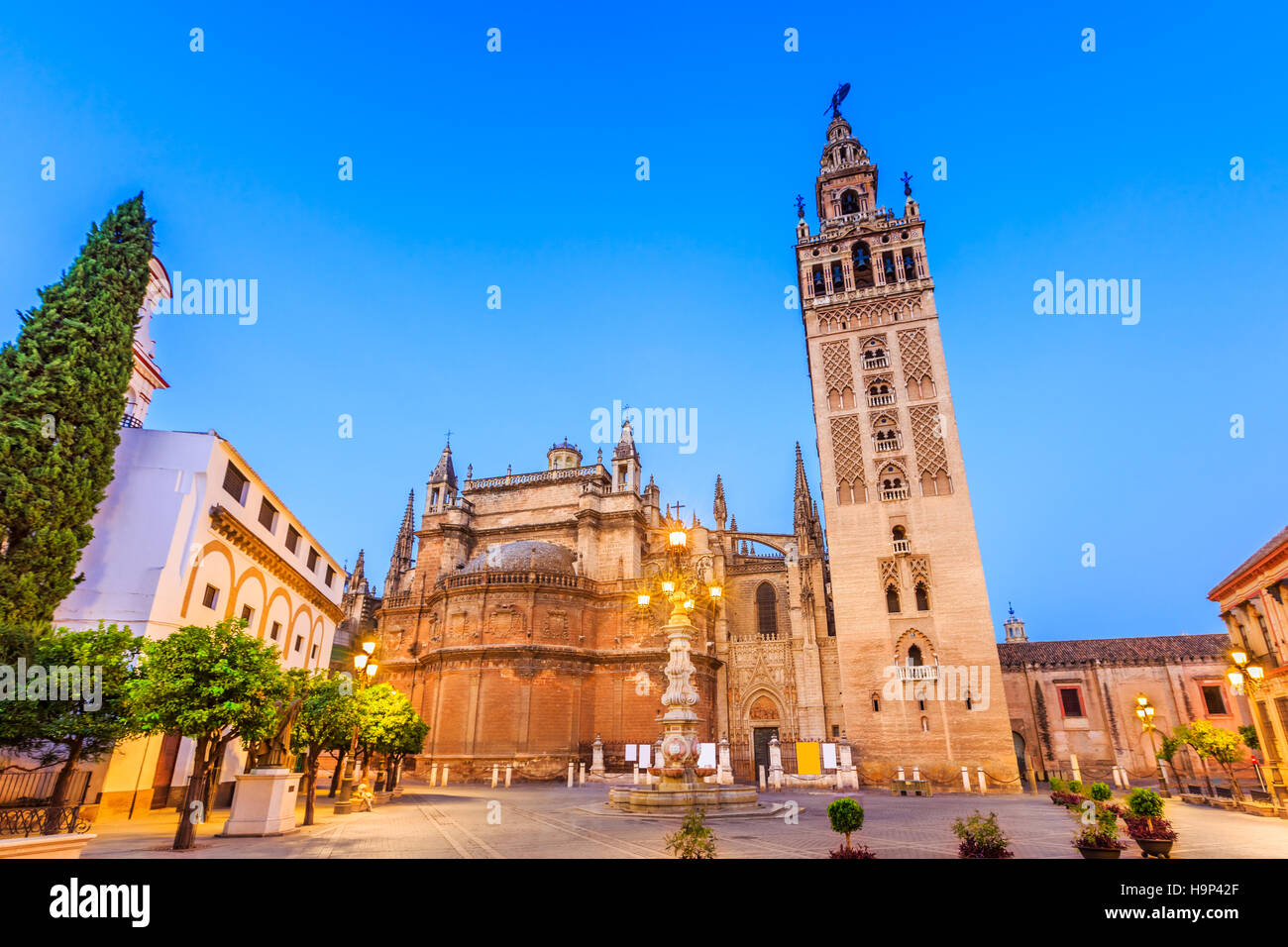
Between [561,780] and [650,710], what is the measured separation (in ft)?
19.6

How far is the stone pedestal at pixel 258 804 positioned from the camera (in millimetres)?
12930

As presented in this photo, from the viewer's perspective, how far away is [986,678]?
30.1 meters

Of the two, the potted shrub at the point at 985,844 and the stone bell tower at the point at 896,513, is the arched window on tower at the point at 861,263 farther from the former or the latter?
the potted shrub at the point at 985,844

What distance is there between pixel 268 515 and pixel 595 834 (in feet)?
Result: 61.0

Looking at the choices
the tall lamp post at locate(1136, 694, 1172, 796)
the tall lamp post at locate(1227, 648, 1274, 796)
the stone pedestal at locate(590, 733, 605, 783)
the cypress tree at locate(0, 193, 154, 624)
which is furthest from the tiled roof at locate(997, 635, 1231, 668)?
the cypress tree at locate(0, 193, 154, 624)

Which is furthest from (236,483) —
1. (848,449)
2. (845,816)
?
(848,449)

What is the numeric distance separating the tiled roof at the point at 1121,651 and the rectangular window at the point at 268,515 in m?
35.8

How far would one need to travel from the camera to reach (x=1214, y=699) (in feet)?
115

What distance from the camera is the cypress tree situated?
1543 centimetres

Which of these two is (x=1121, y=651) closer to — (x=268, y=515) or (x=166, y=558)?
(x=268, y=515)

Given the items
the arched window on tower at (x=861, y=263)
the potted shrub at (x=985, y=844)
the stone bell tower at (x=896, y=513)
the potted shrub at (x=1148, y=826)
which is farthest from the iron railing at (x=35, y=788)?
the arched window on tower at (x=861, y=263)

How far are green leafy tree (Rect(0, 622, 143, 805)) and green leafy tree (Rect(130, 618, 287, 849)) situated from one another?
2.97 ft
